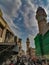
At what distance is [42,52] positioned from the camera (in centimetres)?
2148

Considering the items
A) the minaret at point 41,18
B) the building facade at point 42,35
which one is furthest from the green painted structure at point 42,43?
the minaret at point 41,18

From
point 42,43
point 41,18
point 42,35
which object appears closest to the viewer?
point 42,43

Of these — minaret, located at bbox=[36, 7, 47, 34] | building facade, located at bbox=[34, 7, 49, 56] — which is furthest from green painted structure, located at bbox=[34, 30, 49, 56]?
minaret, located at bbox=[36, 7, 47, 34]

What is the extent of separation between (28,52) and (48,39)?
275 inches

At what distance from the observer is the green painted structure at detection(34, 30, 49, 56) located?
792 inches

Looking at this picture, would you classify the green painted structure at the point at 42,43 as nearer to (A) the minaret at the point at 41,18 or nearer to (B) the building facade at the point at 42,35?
(B) the building facade at the point at 42,35

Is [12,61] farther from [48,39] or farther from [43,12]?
[43,12]

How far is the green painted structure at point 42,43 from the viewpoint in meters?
20.1

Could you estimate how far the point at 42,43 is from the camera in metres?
21.8

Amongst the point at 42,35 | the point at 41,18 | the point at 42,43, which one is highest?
the point at 41,18

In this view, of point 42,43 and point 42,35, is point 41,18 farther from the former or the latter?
point 42,43

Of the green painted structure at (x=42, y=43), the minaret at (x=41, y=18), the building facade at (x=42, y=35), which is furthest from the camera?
the minaret at (x=41, y=18)

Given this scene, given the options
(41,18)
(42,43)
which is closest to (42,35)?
(42,43)

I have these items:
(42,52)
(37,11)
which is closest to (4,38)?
(42,52)
